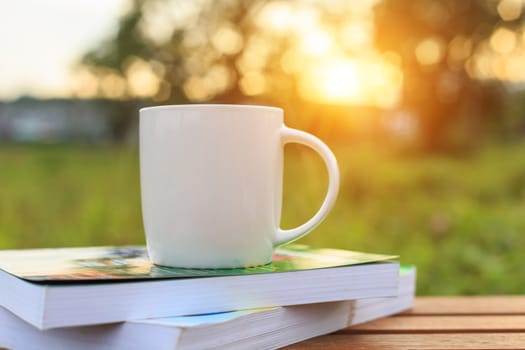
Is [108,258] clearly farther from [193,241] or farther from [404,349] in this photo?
[404,349]

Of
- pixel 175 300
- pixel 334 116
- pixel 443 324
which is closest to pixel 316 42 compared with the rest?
pixel 334 116

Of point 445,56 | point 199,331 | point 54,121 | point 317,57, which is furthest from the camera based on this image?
point 445,56

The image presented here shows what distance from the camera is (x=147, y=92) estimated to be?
244 centimetres

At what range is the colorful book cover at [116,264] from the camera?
0.54 m

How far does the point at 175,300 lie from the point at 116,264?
120 mm

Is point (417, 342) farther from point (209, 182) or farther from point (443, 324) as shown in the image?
point (209, 182)

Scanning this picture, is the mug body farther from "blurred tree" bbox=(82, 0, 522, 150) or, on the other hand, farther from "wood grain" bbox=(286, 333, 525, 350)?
"blurred tree" bbox=(82, 0, 522, 150)

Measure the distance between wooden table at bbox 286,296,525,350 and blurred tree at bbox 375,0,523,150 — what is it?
1942mm

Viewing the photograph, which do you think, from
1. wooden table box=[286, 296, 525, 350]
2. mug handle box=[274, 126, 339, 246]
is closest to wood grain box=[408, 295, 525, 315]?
wooden table box=[286, 296, 525, 350]

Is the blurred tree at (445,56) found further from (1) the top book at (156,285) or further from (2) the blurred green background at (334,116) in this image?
(1) the top book at (156,285)

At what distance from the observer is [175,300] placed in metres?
0.55

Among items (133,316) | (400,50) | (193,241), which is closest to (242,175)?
(193,241)

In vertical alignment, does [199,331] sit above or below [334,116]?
below

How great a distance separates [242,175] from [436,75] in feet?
7.63
